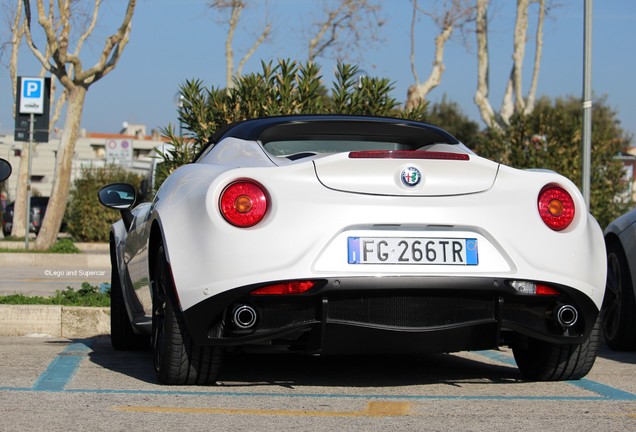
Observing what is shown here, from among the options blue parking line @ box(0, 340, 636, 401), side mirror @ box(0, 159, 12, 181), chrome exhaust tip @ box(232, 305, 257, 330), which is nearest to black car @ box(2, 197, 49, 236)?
side mirror @ box(0, 159, 12, 181)

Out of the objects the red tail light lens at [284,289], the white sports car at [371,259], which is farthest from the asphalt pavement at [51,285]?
the red tail light lens at [284,289]

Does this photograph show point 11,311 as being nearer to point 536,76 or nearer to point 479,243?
point 479,243

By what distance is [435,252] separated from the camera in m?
5.12

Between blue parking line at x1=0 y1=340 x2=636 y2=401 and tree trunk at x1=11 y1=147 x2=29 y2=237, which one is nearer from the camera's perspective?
blue parking line at x1=0 y1=340 x2=636 y2=401

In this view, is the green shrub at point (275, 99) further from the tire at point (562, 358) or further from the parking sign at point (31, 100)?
the parking sign at point (31, 100)

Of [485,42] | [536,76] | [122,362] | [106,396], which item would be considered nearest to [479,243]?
[106,396]

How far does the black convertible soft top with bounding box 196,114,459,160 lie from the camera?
6.13m

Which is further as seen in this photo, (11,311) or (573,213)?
(11,311)

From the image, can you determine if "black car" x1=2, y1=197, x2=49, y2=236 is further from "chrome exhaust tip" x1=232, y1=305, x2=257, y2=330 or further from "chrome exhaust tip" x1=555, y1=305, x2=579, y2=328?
"chrome exhaust tip" x1=555, y1=305, x2=579, y2=328

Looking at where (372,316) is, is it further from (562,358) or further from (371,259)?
(562,358)

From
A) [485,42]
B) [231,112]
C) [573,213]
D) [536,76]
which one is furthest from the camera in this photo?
[536,76]

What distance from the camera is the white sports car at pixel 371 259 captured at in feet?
16.6

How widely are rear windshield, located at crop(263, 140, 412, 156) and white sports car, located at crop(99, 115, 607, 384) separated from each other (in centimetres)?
66

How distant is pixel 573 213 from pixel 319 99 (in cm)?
714
